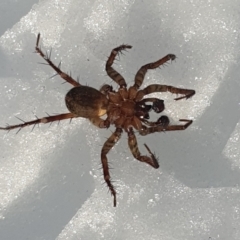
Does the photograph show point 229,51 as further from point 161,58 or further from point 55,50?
point 55,50

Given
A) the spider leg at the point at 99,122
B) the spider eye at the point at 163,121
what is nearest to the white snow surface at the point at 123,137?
the spider leg at the point at 99,122

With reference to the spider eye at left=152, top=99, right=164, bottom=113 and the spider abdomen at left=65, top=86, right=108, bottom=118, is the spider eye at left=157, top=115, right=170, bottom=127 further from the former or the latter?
the spider abdomen at left=65, top=86, right=108, bottom=118

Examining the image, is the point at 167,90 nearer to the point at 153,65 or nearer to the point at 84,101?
the point at 153,65

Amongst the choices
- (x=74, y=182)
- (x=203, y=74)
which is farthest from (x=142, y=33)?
(x=74, y=182)

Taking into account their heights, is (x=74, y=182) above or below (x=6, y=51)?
below

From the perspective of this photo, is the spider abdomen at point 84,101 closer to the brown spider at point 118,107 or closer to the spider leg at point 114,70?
the brown spider at point 118,107

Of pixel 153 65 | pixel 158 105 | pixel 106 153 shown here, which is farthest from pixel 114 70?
pixel 106 153

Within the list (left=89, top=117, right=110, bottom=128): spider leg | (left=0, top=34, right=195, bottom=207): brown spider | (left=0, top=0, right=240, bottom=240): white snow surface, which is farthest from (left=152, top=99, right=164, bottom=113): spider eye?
(left=89, top=117, right=110, bottom=128): spider leg
